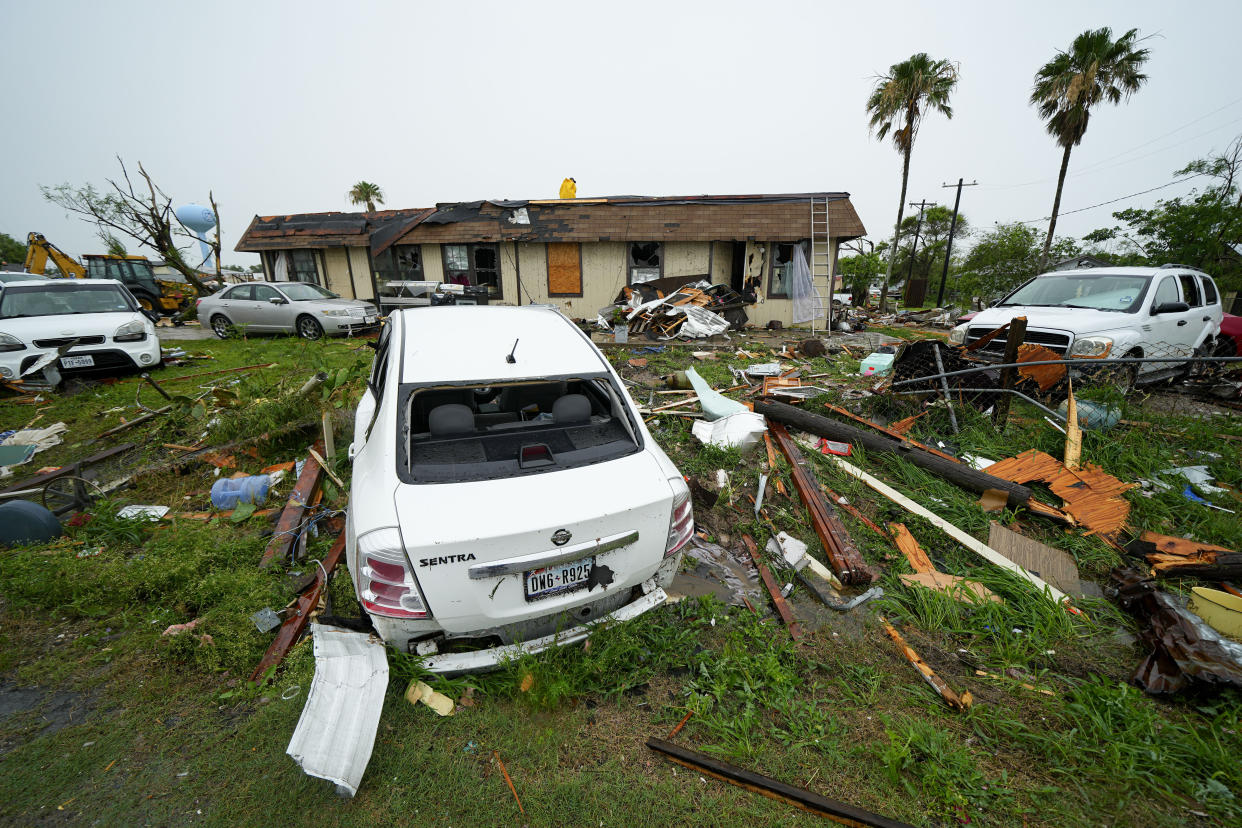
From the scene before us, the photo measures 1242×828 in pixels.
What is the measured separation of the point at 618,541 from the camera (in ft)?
7.47

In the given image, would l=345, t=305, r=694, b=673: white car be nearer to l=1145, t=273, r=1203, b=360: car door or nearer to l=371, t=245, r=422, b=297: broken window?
l=1145, t=273, r=1203, b=360: car door

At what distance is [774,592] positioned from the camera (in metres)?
3.24

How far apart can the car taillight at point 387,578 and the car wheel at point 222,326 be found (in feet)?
44.8

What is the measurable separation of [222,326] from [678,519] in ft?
48.2

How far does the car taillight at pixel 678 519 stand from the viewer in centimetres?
250

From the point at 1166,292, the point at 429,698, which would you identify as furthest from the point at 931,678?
the point at 1166,292

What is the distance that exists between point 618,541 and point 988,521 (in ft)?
11.7

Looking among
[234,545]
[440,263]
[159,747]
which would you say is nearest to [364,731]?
[159,747]

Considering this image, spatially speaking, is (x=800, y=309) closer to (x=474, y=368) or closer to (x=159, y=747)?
(x=474, y=368)

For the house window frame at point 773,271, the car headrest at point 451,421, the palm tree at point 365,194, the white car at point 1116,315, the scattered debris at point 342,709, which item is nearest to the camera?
the scattered debris at point 342,709

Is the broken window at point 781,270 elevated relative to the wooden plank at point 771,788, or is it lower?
elevated

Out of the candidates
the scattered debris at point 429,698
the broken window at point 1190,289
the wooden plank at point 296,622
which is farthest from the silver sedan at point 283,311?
the broken window at point 1190,289

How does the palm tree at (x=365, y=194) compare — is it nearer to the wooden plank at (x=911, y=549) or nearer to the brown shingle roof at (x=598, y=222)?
the brown shingle roof at (x=598, y=222)

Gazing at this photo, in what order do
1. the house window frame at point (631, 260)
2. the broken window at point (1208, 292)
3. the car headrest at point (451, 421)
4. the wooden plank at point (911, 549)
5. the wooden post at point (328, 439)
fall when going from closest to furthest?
1. the car headrest at point (451, 421)
2. the wooden plank at point (911, 549)
3. the wooden post at point (328, 439)
4. the broken window at point (1208, 292)
5. the house window frame at point (631, 260)
